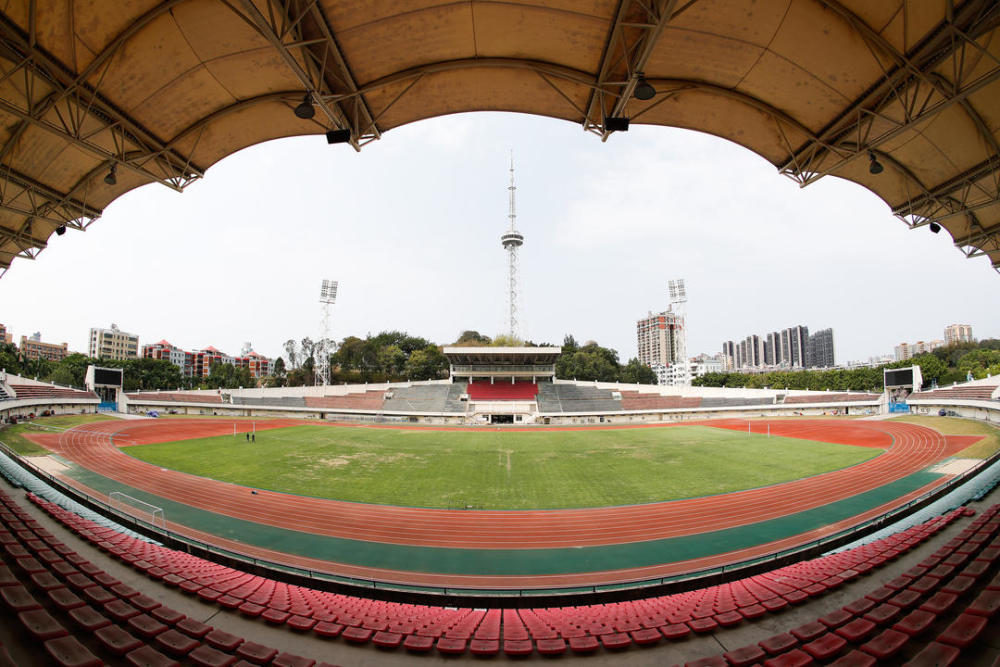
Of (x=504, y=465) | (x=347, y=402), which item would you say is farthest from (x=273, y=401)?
(x=504, y=465)

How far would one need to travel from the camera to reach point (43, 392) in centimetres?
3859

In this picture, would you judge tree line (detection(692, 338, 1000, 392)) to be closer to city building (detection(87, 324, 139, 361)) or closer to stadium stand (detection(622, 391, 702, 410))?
stadium stand (detection(622, 391, 702, 410))

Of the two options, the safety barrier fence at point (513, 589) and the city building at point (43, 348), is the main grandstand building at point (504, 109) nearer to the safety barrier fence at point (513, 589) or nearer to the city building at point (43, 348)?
the safety barrier fence at point (513, 589)

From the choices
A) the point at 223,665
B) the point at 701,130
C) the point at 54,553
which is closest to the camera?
the point at 223,665

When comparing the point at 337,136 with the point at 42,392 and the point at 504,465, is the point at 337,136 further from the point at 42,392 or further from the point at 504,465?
the point at 42,392

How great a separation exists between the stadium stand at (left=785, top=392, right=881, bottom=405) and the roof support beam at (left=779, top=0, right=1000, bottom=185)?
48709mm

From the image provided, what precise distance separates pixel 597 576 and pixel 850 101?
10.9 meters

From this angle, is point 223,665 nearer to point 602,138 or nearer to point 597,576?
point 597,576

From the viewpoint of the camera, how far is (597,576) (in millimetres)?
9203

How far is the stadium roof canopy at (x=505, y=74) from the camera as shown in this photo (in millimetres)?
5828

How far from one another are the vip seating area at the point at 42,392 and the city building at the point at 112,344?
8135 centimetres

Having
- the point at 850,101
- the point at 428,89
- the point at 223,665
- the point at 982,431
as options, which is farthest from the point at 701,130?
the point at 982,431

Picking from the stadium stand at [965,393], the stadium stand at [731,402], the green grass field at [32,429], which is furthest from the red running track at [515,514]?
the stadium stand at [731,402]

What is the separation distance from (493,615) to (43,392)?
54.7m
